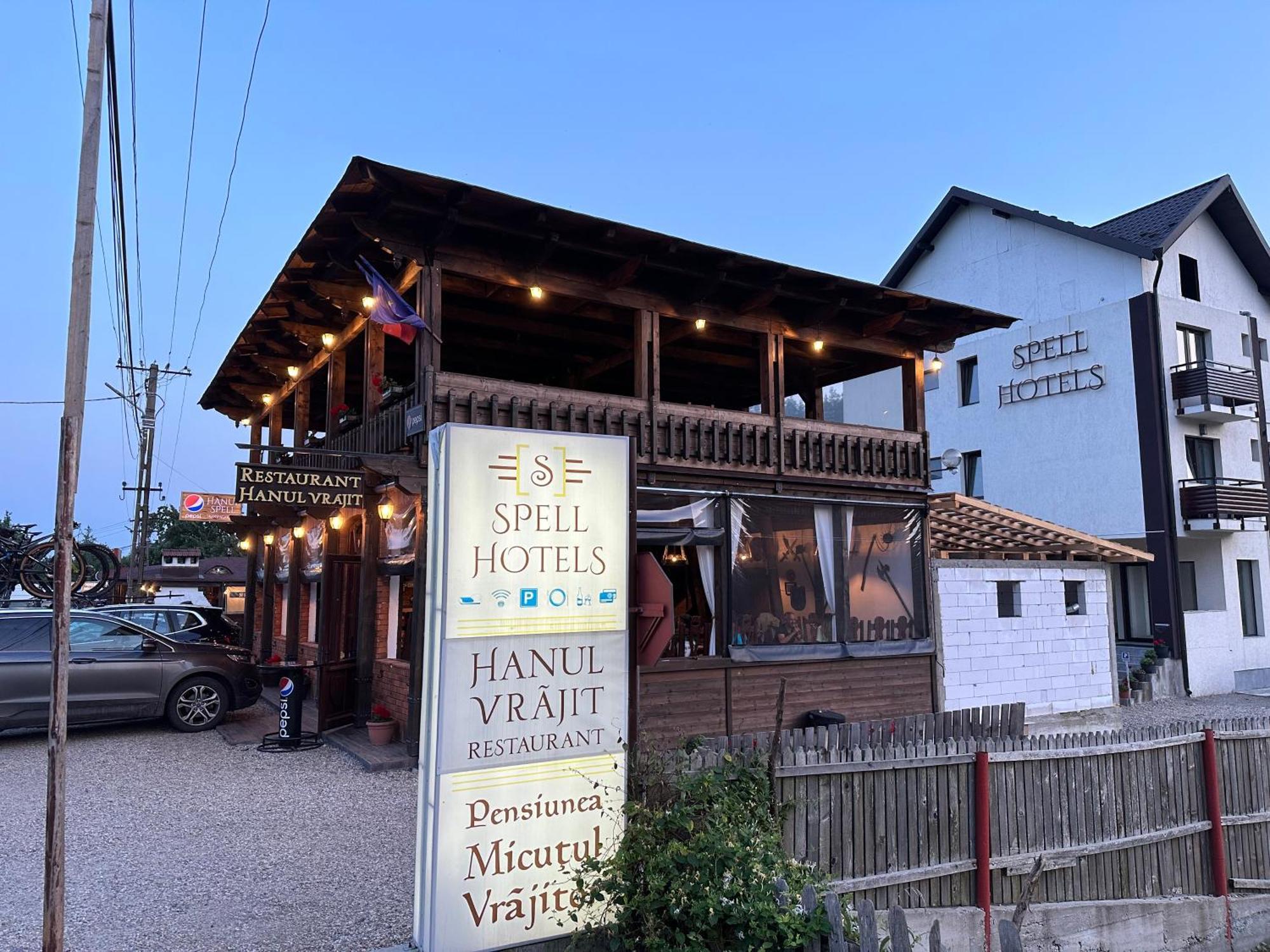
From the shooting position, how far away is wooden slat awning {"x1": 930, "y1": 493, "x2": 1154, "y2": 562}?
15.8m

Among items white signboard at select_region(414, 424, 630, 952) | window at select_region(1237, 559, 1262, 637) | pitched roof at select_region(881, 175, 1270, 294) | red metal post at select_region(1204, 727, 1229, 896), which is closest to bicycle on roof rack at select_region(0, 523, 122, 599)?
white signboard at select_region(414, 424, 630, 952)

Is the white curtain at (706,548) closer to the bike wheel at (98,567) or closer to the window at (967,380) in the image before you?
the bike wheel at (98,567)

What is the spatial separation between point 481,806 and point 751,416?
891cm

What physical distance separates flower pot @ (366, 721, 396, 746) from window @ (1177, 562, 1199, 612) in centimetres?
2012

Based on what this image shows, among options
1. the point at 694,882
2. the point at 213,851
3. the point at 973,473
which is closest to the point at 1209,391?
the point at 973,473

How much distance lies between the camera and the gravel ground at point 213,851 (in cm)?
519

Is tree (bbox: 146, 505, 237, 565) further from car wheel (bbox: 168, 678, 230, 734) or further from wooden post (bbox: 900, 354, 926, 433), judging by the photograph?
wooden post (bbox: 900, 354, 926, 433)

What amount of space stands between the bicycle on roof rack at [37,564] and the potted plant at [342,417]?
608 centimetres

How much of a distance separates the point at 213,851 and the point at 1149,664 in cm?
1923

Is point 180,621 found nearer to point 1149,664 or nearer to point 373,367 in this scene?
point 373,367

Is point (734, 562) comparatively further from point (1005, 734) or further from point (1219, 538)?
point (1219, 538)

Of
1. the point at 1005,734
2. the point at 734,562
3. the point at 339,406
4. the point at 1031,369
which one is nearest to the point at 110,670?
the point at 339,406

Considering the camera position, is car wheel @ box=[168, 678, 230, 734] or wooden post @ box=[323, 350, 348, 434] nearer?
car wheel @ box=[168, 678, 230, 734]

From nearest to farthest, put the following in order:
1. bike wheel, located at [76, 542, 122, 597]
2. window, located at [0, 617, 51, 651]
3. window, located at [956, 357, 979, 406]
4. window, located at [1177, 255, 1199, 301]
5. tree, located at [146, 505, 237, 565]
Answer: window, located at [0, 617, 51, 651] < bike wheel, located at [76, 542, 122, 597] < window, located at [1177, 255, 1199, 301] < window, located at [956, 357, 979, 406] < tree, located at [146, 505, 237, 565]
